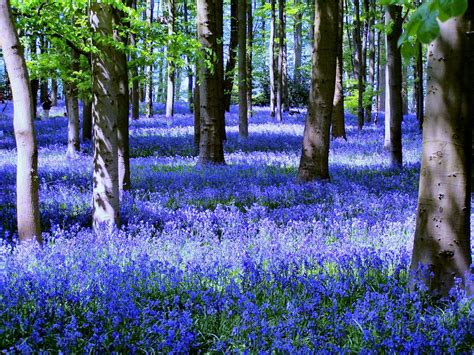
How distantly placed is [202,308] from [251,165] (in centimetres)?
888

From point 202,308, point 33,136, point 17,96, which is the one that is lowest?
point 202,308

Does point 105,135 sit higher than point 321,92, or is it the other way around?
point 321,92

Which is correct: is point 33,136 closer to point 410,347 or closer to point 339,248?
point 339,248

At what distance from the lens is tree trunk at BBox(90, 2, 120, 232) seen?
6324 millimetres

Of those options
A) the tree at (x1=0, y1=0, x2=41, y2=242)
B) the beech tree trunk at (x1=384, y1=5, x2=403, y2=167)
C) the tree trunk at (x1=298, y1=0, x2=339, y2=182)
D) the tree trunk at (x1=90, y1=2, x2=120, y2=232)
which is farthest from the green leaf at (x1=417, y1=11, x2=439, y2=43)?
the beech tree trunk at (x1=384, y1=5, x2=403, y2=167)

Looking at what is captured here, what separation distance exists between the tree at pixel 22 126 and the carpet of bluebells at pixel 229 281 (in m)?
0.28

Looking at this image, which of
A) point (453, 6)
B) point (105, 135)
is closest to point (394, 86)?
point (105, 135)

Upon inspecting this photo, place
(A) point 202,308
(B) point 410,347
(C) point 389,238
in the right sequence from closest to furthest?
1. (B) point 410,347
2. (A) point 202,308
3. (C) point 389,238

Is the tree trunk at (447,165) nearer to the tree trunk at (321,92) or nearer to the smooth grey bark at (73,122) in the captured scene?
the tree trunk at (321,92)

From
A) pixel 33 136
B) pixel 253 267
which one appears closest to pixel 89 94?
pixel 33 136

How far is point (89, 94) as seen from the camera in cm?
1314

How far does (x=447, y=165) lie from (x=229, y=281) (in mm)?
2071

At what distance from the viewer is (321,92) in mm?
10133

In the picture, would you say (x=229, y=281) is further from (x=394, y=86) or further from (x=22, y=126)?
(x=394, y=86)
